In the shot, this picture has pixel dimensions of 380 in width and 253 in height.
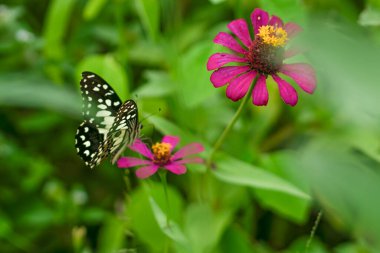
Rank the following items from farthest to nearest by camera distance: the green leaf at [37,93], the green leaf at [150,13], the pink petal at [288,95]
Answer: the green leaf at [150,13] < the pink petal at [288,95] < the green leaf at [37,93]

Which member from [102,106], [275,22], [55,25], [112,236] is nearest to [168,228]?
[102,106]

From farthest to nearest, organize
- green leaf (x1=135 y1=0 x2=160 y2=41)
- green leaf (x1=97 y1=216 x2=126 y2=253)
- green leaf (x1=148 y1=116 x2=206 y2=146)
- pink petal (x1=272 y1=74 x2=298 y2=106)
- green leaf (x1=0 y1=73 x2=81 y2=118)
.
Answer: green leaf (x1=97 y1=216 x2=126 y2=253) < green leaf (x1=135 y1=0 x2=160 y2=41) < green leaf (x1=148 y1=116 x2=206 y2=146) < pink petal (x1=272 y1=74 x2=298 y2=106) < green leaf (x1=0 y1=73 x2=81 y2=118)

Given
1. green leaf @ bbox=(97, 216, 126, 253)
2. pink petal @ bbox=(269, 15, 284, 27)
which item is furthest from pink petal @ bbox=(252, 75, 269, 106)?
green leaf @ bbox=(97, 216, 126, 253)

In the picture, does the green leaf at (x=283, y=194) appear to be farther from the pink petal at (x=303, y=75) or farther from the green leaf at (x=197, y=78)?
the pink petal at (x=303, y=75)

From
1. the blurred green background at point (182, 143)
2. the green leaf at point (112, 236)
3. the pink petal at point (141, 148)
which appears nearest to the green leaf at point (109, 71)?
the blurred green background at point (182, 143)

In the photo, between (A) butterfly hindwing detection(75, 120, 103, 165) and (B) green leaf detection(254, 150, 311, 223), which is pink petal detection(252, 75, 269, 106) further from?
(B) green leaf detection(254, 150, 311, 223)

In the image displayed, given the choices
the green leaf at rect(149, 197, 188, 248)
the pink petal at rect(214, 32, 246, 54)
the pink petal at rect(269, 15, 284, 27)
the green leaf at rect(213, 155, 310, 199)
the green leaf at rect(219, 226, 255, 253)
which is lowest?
the green leaf at rect(219, 226, 255, 253)

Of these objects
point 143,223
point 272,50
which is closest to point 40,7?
point 143,223
